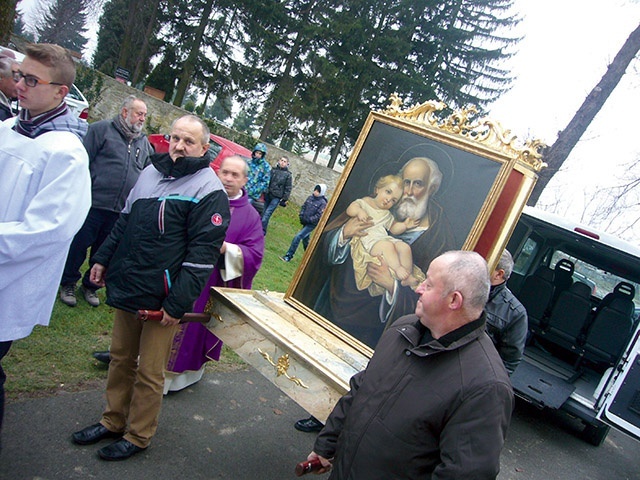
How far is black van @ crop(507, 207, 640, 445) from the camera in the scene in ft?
18.3

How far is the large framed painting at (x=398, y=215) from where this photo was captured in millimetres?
2779

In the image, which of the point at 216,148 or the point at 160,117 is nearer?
the point at 216,148

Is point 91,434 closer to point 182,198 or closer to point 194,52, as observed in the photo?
point 182,198

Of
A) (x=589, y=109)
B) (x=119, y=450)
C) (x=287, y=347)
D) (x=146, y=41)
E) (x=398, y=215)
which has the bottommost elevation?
(x=119, y=450)

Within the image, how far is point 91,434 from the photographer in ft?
9.69

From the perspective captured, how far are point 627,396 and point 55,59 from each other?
6.38m

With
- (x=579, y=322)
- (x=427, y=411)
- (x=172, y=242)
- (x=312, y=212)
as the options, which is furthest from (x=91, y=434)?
(x=579, y=322)

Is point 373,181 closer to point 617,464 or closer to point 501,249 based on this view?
point 501,249

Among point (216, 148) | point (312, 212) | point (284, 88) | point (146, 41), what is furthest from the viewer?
point (146, 41)

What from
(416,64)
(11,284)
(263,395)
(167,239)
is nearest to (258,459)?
(263,395)

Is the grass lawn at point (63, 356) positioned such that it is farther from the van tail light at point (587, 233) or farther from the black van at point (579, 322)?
the van tail light at point (587, 233)

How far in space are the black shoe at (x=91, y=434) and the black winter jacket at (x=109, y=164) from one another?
7.06 feet

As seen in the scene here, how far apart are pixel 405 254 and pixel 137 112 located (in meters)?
2.98

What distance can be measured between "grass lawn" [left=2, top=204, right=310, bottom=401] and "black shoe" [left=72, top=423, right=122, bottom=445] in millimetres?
574
